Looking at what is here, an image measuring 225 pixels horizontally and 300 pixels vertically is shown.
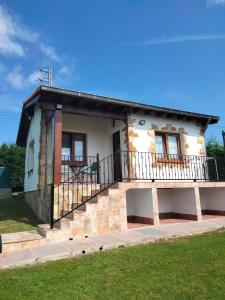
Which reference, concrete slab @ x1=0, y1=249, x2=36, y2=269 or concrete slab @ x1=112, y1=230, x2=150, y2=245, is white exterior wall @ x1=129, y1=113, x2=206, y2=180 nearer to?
concrete slab @ x1=112, y1=230, x2=150, y2=245

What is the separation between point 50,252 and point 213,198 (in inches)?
299

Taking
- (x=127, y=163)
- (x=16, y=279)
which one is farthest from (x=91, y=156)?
(x=16, y=279)

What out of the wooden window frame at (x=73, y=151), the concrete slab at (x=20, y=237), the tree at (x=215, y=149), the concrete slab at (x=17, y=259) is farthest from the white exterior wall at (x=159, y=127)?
the tree at (x=215, y=149)

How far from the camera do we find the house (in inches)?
275

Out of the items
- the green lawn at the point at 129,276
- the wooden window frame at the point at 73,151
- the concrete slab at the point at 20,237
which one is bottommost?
the green lawn at the point at 129,276

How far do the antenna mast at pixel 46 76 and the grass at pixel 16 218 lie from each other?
31.7 ft

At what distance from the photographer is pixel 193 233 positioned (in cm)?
651

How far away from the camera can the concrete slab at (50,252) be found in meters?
4.61

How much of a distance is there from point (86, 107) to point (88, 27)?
2725mm

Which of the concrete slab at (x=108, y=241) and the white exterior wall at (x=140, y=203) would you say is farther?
the white exterior wall at (x=140, y=203)

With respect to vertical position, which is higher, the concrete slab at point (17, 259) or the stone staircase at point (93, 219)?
the stone staircase at point (93, 219)

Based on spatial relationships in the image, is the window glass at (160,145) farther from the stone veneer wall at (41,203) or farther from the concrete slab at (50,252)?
the concrete slab at (50,252)

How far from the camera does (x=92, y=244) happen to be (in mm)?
5383

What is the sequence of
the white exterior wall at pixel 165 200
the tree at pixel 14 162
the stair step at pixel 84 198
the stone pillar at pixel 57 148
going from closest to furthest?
the stone pillar at pixel 57 148, the stair step at pixel 84 198, the white exterior wall at pixel 165 200, the tree at pixel 14 162
